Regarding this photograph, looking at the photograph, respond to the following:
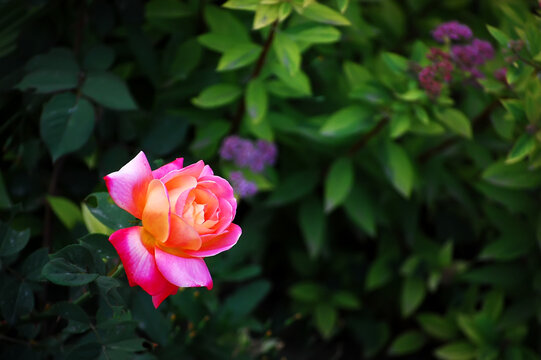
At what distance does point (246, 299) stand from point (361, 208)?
45 cm

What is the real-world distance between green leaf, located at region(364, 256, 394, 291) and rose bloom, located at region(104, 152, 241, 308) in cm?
115

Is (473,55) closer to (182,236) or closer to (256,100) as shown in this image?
(256,100)

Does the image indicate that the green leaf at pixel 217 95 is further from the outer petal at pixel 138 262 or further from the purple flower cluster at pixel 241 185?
the outer petal at pixel 138 262

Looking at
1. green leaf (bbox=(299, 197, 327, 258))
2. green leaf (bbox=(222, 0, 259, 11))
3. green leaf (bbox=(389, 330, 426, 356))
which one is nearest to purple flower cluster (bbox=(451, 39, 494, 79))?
green leaf (bbox=(222, 0, 259, 11))

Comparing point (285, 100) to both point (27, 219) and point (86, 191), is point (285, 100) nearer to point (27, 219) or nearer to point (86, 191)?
point (86, 191)

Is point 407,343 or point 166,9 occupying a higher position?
point 166,9

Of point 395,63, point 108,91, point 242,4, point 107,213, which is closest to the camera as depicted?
point 107,213

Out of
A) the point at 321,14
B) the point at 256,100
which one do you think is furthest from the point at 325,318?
the point at 321,14

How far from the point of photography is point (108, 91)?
1248mm

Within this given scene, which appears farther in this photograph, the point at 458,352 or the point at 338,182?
the point at 458,352

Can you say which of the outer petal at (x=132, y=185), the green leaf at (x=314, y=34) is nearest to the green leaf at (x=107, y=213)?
the outer petal at (x=132, y=185)

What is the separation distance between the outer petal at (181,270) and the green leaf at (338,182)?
0.79 metres

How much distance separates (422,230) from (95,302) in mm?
1381

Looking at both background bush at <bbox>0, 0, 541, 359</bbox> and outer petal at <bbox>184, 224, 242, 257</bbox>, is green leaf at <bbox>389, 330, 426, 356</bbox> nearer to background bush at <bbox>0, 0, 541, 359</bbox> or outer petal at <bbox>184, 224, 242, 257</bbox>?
background bush at <bbox>0, 0, 541, 359</bbox>
